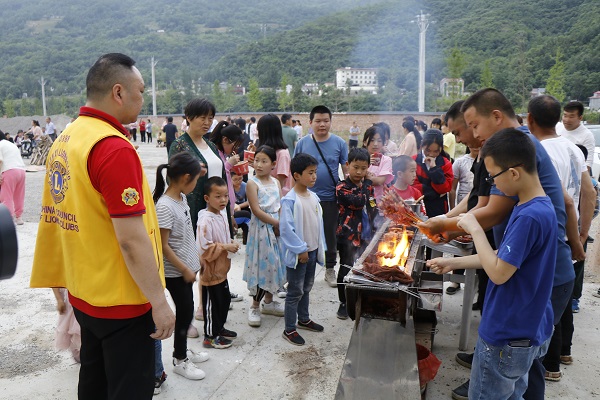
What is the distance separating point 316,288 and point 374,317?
216 centimetres

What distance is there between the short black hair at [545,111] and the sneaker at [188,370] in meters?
3.46

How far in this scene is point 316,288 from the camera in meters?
5.72

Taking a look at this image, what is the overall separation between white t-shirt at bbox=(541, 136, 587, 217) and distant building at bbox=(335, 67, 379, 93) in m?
54.2

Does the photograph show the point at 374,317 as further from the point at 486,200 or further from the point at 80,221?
the point at 80,221

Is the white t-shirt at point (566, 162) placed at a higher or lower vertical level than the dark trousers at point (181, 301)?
higher

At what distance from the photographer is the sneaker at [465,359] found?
13.1 feet

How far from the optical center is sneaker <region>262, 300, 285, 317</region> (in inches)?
196

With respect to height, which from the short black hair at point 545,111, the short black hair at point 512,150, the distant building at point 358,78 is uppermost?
the distant building at point 358,78

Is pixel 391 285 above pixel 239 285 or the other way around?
above

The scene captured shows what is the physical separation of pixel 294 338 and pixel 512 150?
268cm

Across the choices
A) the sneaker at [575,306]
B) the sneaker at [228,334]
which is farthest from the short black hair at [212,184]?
the sneaker at [575,306]

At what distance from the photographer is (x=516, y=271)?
2490mm

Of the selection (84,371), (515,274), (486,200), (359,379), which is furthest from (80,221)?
(486,200)

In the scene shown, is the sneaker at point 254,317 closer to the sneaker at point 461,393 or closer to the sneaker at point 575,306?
the sneaker at point 461,393
